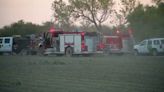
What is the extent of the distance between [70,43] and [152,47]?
25.1 ft

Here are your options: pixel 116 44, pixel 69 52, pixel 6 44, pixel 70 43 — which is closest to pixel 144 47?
pixel 116 44

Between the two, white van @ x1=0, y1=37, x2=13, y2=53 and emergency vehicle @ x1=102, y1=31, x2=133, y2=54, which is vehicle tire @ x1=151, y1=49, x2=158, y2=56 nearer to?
emergency vehicle @ x1=102, y1=31, x2=133, y2=54

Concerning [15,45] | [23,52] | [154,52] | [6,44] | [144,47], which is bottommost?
[23,52]

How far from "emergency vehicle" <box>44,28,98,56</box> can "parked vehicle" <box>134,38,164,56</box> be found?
4.47 m

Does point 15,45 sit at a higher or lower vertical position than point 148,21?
lower

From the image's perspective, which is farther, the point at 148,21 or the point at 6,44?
the point at 148,21

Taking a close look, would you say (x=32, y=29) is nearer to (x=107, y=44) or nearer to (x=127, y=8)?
(x=127, y=8)

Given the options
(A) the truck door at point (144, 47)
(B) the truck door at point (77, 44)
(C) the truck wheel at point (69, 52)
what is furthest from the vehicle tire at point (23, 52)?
(A) the truck door at point (144, 47)

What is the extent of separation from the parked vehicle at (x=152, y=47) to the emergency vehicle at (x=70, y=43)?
447cm

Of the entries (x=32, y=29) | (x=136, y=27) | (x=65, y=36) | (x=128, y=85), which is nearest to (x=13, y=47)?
(x=65, y=36)

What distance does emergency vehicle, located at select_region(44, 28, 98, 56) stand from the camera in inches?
1668

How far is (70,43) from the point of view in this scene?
4269cm

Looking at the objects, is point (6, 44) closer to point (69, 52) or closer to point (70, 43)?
point (70, 43)

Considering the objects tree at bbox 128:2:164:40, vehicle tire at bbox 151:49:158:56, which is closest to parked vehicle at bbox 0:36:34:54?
tree at bbox 128:2:164:40
